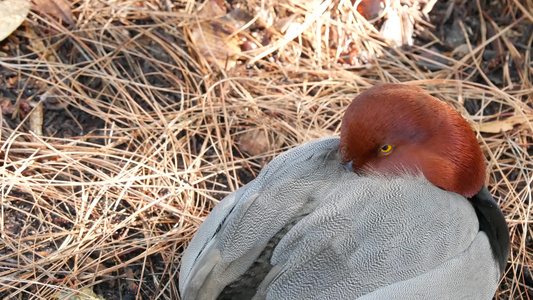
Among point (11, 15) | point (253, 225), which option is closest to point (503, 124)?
point (253, 225)

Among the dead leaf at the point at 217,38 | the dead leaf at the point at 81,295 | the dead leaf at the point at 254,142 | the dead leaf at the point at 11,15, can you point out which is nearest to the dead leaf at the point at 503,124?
the dead leaf at the point at 254,142

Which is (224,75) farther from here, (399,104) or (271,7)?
(399,104)

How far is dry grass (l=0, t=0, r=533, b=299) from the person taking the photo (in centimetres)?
265

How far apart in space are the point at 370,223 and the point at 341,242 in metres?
0.12

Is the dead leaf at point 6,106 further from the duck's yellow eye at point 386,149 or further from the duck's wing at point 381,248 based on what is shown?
the duck's yellow eye at point 386,149

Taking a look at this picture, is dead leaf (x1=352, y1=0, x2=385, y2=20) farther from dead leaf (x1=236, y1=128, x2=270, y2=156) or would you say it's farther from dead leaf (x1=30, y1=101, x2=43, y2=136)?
dead leaf (x1=30, y1=101, x2=43, y2=136)

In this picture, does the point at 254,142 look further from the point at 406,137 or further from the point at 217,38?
the point at 406,137

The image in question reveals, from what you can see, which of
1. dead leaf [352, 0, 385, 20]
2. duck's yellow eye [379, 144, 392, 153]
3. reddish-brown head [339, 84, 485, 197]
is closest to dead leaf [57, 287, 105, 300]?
reddish-brown head [339, 84, 485, 197]

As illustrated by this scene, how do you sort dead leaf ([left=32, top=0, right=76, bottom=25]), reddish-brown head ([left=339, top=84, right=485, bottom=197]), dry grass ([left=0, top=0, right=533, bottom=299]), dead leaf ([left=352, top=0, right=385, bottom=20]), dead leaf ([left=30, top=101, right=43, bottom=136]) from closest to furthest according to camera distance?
reddish-brown head ([left=339, top=84, right=485, bottom=197]), dry grass ([left=0, top=0, right=533, bottom=299]), dead leaf ([left=30, top=101, right=43, bottom=136]), dead leaf ([left=32, top=0, right=76, bottom=25]), dead leaf ([left=352, top=0, right=385, bottom=20])

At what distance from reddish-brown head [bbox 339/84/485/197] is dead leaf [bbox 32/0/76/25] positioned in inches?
82.1

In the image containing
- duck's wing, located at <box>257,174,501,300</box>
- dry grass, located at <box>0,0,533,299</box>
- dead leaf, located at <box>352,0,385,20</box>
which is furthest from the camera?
dead leaf, located at <box>352,0,385,20</box>

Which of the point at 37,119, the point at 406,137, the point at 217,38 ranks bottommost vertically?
the point at 37,119

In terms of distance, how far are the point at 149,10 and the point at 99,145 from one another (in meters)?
0.96

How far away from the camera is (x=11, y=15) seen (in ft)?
10.6
